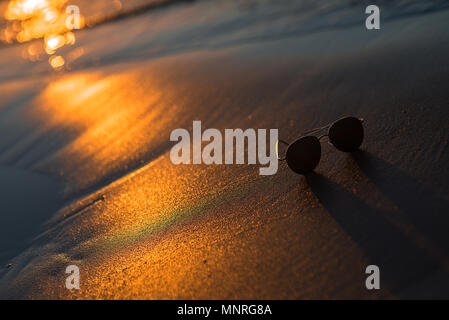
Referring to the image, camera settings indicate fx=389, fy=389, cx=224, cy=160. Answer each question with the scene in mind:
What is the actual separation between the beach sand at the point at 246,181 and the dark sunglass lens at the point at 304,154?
0.30ft

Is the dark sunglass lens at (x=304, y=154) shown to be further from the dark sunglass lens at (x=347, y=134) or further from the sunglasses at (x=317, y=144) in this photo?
the dark sunglass lens at (x=347, y=134)

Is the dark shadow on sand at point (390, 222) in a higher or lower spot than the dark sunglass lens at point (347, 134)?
lower

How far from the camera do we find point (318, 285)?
149cm

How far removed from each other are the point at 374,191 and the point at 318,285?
63 cm

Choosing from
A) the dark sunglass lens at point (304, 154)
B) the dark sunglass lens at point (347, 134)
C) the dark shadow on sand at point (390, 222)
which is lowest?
the dark shadow on sand at point (390, 222)

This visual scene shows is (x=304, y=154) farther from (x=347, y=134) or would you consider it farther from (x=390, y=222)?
(x=390, y=222)

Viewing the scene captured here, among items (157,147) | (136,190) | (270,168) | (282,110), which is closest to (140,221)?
(136,190)

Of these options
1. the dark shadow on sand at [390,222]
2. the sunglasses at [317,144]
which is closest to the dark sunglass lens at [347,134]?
the sunglasses at [317,144]

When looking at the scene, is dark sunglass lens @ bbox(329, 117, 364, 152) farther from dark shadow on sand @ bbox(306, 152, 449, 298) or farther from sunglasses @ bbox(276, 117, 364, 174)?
dark shadow on sand @ bbox(306, 152, 449, 298)

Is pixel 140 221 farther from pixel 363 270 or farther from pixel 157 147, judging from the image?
pixel 363 270

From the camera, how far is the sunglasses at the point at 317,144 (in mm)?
2047

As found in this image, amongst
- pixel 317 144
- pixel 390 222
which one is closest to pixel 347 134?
pixel 317 144

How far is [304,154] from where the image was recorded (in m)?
2.08

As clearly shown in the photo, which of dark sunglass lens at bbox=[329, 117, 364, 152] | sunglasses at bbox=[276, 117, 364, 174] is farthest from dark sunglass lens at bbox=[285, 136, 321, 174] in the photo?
dark sunglass lens at bbox=[329, 117, 364, 152]
